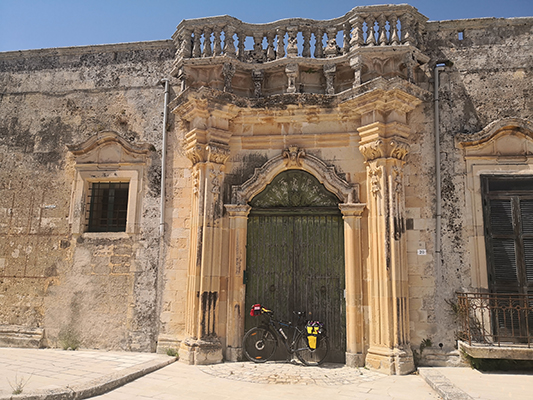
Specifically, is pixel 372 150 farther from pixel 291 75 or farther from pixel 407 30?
pixel 407 30

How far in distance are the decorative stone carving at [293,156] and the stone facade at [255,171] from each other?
0.04 m

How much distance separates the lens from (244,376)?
6.13m

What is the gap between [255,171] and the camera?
7.55 metres

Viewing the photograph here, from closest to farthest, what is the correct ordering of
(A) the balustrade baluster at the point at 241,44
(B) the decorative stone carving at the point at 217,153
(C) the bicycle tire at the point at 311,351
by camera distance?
(C) the bicycle tire at the point at 311,351 → (B) the decorative stone carving at the point at 217,153 → (A) the balustrade baluster at the point at 241,44

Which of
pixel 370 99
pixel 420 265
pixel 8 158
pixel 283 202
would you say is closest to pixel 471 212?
pixel 420 265

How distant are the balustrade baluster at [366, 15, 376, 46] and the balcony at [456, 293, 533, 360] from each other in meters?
4.30

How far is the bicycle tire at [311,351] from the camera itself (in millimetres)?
6836

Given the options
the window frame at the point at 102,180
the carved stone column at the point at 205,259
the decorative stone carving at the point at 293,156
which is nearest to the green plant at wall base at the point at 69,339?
the window frame at the point at 102,180

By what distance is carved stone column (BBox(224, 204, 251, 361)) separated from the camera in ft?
23.4

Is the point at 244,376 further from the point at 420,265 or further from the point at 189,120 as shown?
the point at 189,120

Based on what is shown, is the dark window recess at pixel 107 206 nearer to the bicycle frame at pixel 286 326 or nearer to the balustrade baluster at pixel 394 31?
the bicycle frame at pixel 286 326

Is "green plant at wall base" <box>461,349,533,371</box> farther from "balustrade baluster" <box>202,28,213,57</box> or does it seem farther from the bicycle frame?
"balustrade baluster" <box>202,28,213,57</box>

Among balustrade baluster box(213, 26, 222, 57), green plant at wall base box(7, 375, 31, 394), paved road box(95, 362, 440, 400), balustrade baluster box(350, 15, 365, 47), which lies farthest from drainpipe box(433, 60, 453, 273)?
green plant at wall base box(7, 375, 31, 394)

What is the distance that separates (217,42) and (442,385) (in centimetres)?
636
